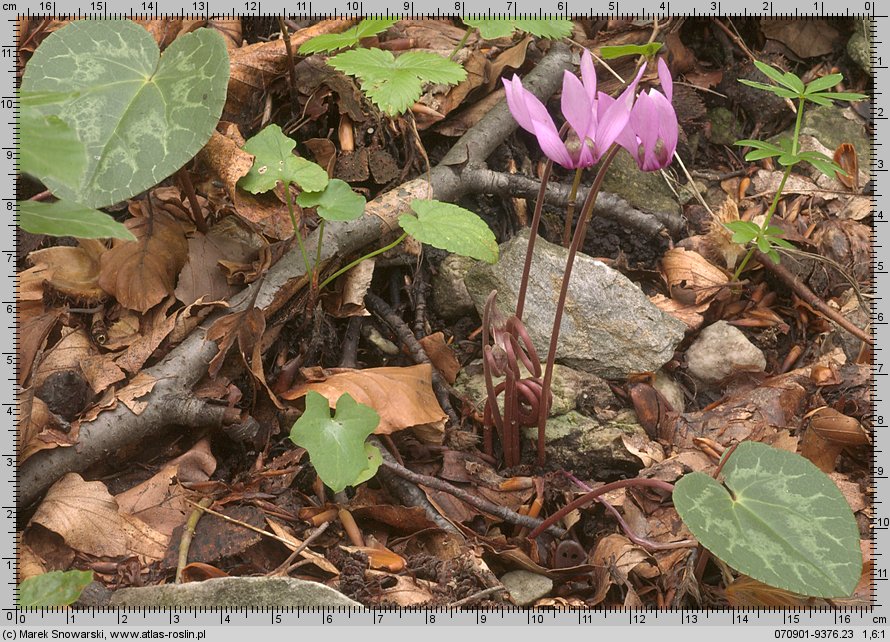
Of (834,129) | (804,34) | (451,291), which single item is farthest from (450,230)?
(804,34)

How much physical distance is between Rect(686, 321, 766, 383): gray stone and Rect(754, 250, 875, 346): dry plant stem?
28 cm

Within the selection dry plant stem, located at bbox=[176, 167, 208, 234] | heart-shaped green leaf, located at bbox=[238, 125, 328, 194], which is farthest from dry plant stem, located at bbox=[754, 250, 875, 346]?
dry plant stem, located at bbox=[176, 167, 208, 234]

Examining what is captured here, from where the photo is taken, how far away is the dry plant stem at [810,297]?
8.75 feet

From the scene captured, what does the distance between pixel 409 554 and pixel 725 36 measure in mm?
2518

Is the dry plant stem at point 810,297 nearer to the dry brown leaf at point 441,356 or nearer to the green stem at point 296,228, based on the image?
the dry brown leaf at point 441,356

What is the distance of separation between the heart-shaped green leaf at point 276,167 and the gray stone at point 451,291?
0.60m

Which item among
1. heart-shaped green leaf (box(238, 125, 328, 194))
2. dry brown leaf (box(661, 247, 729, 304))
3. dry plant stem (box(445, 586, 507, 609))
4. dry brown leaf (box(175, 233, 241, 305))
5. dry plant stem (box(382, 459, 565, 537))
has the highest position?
heart-shaped green leaf (box(238, 125, 328, 194))

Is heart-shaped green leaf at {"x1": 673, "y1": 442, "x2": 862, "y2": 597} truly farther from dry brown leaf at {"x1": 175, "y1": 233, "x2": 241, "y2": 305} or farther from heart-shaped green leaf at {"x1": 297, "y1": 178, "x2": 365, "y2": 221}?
dry brown leaf at {"x1": 175, "y1": 233, "x2": 241, "y2": 305}

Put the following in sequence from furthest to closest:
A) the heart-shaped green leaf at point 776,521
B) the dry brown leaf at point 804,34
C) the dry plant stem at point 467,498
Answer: the dry brown leaf at point 804,34, the dry plant stem at point 467,498, the heart-shaped green leaf at point 776,521

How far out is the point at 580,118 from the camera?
1.78 metres

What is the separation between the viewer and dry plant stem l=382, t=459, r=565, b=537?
2084 mm

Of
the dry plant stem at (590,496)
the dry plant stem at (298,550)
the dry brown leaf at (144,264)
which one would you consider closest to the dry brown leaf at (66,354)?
the dry brown leaf at (144,264)

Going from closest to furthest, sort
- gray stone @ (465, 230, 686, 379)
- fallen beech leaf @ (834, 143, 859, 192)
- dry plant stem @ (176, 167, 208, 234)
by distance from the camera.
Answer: dry plant stem @ (176, 167, 208, 234), gray stone @ (465, 230, 686, 379), fallen beech leaf @ (834, 143, 859, 192)

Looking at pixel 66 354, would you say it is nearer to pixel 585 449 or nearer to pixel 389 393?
pixel 389 393
